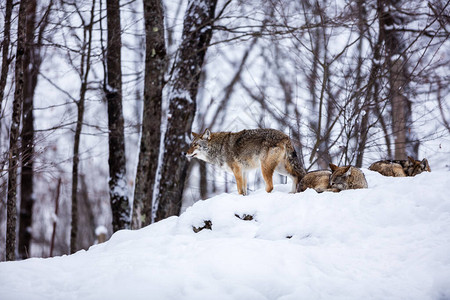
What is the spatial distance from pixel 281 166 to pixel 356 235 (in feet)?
10.2

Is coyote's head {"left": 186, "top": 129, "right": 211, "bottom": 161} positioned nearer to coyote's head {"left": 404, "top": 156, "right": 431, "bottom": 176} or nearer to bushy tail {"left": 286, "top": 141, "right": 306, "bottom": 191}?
bushy tail {"left": 286, "top": 141, "right": 306, "bottom": 191}

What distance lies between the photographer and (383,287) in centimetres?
399

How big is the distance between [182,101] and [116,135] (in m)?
2.02

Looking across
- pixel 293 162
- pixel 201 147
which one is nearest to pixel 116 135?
pixel 201 147

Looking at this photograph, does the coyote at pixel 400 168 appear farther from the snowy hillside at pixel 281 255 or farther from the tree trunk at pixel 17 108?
the tree trunk at pixel 17 108

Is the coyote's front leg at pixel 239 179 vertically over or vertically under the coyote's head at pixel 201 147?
under

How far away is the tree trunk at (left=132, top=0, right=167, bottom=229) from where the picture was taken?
10.2m

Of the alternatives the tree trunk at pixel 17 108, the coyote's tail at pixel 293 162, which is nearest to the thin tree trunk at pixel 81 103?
the tree trunk at pixel 17 108

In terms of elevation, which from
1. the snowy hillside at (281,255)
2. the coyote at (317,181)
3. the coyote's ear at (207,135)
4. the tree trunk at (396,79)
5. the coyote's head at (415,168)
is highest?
the tree trunk at (396,79)

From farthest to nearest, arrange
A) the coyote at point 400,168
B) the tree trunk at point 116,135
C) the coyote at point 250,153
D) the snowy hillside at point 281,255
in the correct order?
the tree trunk at point 116,135 → the coyote at point 400,168 → the coyote at point 250,153 → the snowy hillside at point 281,255

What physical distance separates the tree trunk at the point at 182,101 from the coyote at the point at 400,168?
4.72 meters

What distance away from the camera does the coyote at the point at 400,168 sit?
8781 millimetres

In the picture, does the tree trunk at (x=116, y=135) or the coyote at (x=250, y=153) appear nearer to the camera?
the coyote at (x=250, y=153)

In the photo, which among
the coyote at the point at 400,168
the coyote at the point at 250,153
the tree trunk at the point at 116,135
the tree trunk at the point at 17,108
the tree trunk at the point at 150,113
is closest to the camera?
the tree trunk at the point at 17,108
